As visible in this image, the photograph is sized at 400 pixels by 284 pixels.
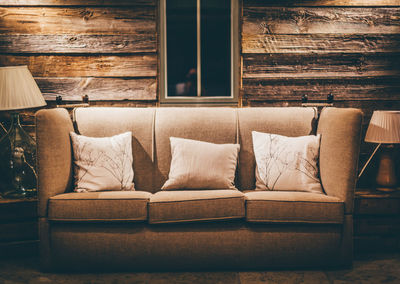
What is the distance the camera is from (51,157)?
231 cm

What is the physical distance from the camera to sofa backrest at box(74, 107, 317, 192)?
273 cm

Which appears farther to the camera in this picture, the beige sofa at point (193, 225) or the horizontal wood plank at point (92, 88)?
the horizontal wood plank at point (92, 88)

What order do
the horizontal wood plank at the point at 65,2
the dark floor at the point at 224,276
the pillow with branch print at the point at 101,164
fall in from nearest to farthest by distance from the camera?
the dark floor at the point at 224,276
the pillow with branch print at the point at 101,164
the horizontal wood plank at the point at 65,2

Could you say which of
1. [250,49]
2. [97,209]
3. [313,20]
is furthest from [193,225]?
[313,20]

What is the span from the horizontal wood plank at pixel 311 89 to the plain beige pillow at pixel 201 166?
2.71 ft

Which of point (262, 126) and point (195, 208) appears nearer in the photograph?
point (195, 208)

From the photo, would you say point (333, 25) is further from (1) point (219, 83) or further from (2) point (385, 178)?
(2) point (385, 178)

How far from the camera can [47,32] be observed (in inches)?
122

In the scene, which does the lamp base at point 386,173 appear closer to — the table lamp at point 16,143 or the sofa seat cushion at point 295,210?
the sofa seat cushion at point 295,210

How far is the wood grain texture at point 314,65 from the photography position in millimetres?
3201

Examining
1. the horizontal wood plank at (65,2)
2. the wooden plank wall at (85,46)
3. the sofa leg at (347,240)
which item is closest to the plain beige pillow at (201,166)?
the sofa leg at (347,240)

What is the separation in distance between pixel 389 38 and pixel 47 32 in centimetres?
297

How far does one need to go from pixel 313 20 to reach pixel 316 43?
199 millimetres

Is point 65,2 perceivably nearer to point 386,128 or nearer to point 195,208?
point 195,208
